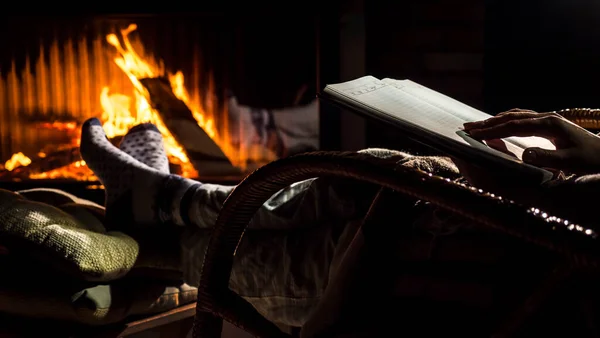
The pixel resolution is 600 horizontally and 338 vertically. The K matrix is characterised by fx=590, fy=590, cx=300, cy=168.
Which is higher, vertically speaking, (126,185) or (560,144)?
(560,144)

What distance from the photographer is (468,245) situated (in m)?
0.49

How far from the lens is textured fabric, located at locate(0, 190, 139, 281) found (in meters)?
0.78

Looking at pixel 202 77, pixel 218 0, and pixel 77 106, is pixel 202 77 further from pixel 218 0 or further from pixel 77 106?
pixel 77 106

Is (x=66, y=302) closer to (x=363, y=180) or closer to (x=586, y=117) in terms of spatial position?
(x=363, y=180)

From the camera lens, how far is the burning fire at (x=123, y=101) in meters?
1.76

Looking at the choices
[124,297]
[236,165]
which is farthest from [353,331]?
[236,165]

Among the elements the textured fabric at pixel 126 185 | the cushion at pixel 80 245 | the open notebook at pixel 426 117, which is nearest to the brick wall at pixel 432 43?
the textured fabric at pixel 126 185

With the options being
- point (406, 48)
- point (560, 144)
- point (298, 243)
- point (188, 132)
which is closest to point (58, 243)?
point (298, 243)

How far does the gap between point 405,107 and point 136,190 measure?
59 cm

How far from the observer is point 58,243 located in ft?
2.59

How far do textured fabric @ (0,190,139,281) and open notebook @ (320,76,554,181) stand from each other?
454mm

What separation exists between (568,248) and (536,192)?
7.2 inches

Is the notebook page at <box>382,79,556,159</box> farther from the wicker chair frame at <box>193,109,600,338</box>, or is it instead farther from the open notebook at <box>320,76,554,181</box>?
the wicker chair frame at <box>193,109,600,338</box>

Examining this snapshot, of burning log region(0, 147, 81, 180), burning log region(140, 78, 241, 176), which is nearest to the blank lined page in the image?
burning log region(140, 78, 241, 176)
